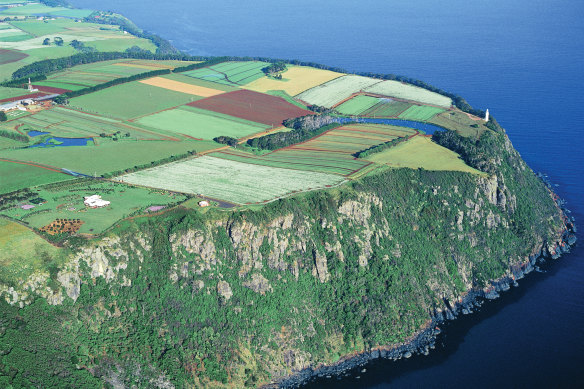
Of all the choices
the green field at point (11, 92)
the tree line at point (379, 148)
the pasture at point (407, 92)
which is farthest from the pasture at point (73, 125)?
the pasture at point (407, 92)

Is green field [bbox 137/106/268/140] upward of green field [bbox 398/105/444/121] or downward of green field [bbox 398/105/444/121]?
downward

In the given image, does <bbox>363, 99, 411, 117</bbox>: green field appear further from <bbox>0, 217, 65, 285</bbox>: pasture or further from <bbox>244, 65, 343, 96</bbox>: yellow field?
<bbox>0, 217, 65, 285</bbox>: pasture

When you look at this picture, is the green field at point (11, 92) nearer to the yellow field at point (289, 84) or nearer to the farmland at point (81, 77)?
the farmland at point (81, 77)

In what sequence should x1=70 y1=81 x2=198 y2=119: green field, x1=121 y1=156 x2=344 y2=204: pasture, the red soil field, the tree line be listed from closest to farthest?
x1=121 y1=156 x2=344 y2=204: pasture
the tree line
the red soil field
x1=70 y1=81 x2=198 y2=119: green field

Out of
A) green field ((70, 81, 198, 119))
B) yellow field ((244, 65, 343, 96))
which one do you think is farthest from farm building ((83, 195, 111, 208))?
yellow field ((244, 65, 343, 96))

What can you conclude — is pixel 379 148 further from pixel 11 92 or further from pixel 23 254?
pixel 11 92

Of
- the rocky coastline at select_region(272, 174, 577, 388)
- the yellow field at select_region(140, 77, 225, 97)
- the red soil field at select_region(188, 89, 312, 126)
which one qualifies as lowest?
the rocky coastline at select_region(272, 174, 577, 388)

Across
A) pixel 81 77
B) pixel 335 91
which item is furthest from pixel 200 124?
pixel 81 77

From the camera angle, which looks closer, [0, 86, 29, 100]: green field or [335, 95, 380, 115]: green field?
[335, 95, 380, 115]: green field
